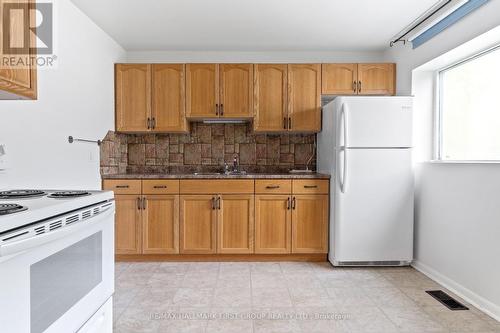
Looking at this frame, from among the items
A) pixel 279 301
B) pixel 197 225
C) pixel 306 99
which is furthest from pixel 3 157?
pixel 306 99

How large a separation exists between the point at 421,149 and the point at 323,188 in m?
1.03

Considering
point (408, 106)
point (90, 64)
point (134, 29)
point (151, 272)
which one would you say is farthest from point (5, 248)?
point (408, 106)

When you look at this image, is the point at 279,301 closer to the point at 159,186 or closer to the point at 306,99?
the point at 159,186

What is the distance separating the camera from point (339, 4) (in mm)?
2738

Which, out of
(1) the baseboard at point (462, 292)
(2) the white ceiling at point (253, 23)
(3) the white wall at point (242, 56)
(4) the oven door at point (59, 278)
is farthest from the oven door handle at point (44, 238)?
(3) the white wall at point (242, 56)

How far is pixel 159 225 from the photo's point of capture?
343cm

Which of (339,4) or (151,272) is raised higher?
(339,4)

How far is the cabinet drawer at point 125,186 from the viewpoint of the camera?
3385mm

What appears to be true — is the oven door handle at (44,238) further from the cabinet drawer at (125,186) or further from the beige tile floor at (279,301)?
the cabinet drawer at (125,186)

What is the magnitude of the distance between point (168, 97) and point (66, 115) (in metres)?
1.24

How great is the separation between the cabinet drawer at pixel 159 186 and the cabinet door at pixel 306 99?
1395mm

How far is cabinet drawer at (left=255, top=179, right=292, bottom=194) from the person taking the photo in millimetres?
3428

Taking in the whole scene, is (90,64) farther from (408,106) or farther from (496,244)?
(496,244)
